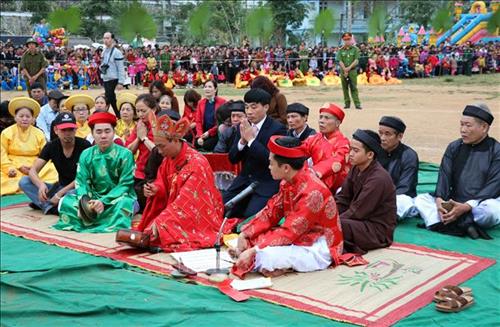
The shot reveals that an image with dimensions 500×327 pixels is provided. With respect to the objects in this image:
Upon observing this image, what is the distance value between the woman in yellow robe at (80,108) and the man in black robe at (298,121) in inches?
115

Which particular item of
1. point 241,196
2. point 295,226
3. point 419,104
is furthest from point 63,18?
point 295,226

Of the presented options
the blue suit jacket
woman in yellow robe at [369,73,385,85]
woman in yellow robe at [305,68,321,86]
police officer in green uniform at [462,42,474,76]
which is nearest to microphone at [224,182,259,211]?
the blue suit jacket

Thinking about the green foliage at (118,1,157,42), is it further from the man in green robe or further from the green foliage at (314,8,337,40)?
the man in green robe

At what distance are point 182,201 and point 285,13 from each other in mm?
35367

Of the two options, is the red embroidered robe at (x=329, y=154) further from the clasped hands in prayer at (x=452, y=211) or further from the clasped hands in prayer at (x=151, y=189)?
the clasped hands in prayer at (x=151, y=189)

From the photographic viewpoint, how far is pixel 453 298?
3.82 meters

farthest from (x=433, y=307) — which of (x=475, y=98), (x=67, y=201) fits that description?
(x=475, y=98)

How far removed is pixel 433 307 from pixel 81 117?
545cm

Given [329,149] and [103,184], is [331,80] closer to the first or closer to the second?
[329,149]

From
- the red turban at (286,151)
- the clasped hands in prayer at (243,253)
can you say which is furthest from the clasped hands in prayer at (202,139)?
the red turban at (286,151)

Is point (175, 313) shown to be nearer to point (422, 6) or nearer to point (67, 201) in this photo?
point (67, 201)

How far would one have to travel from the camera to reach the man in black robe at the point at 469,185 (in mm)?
5387

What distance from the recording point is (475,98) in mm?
17438

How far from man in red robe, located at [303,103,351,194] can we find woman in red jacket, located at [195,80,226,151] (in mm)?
3159
